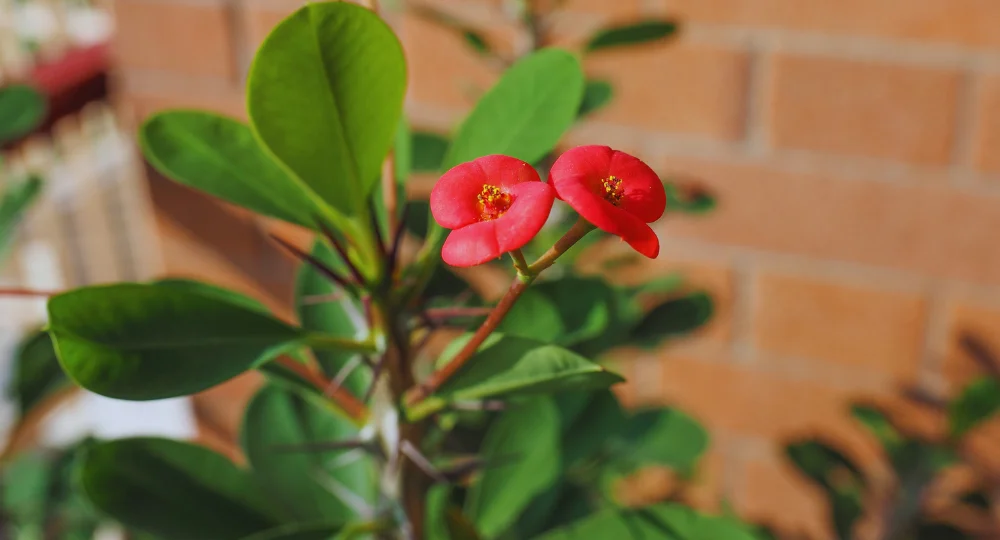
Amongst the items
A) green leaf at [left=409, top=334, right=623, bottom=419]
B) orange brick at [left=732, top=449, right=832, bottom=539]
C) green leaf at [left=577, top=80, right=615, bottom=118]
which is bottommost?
orange brick at [left=732, top=449, right=832, bottom=539]

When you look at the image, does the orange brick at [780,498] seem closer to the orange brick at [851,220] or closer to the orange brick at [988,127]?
the orange brick at [851,220]

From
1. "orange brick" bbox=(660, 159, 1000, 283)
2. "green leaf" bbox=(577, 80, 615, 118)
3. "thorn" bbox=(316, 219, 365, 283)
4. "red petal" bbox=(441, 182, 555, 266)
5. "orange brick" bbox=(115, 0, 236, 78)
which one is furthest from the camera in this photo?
"orange brick" bbox=(115, 0, 236, 78)

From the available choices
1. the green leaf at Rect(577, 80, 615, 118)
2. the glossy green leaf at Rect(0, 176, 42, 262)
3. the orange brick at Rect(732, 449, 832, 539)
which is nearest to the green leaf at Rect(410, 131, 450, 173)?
the green leaf at Rect(577, 80, 615, 118)

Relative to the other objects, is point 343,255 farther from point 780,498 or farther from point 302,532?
point 780,498

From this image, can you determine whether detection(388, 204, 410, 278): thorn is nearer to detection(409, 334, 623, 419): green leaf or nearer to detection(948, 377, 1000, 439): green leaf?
detection(409, 334, 623, 419): green leaf

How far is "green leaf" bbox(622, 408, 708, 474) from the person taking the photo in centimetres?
71

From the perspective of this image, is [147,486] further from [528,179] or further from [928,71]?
[928,71]

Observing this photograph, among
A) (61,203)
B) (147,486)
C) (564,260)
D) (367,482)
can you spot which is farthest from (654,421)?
(61,203)

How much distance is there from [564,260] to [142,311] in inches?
14.8

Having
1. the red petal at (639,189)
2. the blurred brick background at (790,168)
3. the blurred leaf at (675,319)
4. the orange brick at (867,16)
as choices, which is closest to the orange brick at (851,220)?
the blurred brick background at (790,168)

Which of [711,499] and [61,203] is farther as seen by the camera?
[61,203]

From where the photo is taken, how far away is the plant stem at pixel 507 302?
9.6 inches

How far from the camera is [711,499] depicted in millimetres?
1200

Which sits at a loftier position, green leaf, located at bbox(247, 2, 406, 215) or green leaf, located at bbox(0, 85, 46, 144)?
green leaf, located at bbox(247, 2, 406, 215)
